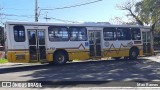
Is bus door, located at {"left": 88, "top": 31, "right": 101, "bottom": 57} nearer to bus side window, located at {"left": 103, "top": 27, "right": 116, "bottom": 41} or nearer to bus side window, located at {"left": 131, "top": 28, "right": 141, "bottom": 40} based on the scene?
bus side window, located at {"left": 103, "top": 27, "right": 116, "bottom": 41}

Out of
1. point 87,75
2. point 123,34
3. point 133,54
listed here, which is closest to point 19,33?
point 87,75

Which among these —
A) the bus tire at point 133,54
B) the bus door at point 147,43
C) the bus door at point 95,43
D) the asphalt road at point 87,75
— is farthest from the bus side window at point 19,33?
the bus door at point 147,43


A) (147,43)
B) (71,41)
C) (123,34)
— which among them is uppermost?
(123,34)

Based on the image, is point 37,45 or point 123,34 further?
point 123,34

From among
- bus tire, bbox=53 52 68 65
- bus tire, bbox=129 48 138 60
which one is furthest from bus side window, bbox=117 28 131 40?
bus tire, bbox=53 52 68 65

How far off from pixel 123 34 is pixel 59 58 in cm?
665

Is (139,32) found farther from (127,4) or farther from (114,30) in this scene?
(127,4)

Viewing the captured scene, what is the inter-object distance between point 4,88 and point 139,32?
1785 centimetres

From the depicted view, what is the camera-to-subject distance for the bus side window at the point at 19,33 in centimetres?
2109

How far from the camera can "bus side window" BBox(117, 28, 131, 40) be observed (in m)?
26.8

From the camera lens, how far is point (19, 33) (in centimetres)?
2120

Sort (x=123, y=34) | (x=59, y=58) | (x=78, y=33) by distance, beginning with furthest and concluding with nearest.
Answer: (x=123, y=34) → (x=78, y=33) → (x=59, y=58)

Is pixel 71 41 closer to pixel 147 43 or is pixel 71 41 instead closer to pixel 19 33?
pixel 19 33

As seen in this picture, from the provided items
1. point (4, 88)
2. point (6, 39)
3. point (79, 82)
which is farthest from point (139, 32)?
point (4, 88)
